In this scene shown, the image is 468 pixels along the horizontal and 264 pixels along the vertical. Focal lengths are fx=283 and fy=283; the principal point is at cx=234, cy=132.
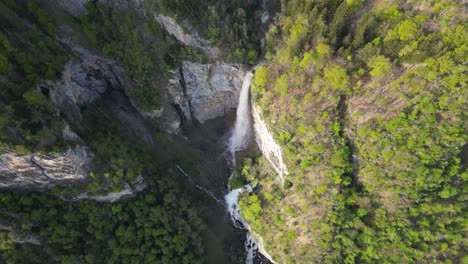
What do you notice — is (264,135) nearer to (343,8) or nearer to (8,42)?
(343,8)

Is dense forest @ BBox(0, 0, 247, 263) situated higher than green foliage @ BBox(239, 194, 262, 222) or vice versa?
dense forest @ BBox(0, 0, 247, 263)

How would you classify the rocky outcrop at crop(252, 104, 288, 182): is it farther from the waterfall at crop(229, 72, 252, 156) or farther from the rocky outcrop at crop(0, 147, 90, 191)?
the rocky outcrop at crop(0, 147, 90, 191)

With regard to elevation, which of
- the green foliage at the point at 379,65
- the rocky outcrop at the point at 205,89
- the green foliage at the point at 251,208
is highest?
the green foliage at the point at 379,65

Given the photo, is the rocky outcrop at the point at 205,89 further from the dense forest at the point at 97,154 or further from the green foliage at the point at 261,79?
the green foliage at the point at 261,79

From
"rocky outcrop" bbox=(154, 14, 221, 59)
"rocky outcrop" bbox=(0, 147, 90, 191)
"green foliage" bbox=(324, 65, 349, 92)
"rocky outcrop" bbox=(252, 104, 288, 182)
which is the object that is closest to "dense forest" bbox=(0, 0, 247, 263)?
"rocky outcrop" bbox=(0, 147, 90, 191)

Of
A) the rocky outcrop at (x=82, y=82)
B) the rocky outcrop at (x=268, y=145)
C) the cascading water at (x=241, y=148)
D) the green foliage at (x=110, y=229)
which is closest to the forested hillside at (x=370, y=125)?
the rocky outcrop at (x=268, y=145)

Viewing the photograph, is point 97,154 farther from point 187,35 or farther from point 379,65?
point 379,65

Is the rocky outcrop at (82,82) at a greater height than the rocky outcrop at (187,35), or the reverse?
the rocky outcrop at (187,35)

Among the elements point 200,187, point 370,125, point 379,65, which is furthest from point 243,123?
point 379,65
